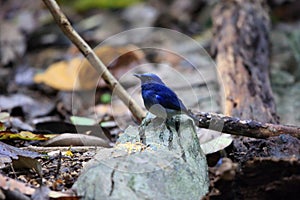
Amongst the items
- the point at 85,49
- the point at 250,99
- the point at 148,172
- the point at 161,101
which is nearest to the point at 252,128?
the point at 161,101

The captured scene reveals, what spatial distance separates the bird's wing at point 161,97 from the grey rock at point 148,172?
17 cm

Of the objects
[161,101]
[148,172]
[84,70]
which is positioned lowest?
[148,172]

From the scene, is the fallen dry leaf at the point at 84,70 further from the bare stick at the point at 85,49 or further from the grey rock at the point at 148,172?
the grey rock at the point at 148,172

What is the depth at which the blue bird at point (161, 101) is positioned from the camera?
2547 mm

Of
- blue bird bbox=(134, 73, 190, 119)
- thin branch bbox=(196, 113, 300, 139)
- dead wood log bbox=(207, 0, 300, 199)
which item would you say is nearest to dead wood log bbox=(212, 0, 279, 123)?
dead wood log bbox=(207, 0, 300, 199)

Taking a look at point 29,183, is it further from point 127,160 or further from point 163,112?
point 163,112

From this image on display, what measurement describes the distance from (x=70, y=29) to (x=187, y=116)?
1063 millimetres

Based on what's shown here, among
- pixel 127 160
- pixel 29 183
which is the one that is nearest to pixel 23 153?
pixel 29 183

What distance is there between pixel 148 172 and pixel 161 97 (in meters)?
0.59

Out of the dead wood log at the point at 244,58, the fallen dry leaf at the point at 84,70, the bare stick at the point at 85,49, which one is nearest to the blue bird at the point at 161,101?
the bare stick at the point at 85,49

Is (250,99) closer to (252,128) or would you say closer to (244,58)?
(244,58)

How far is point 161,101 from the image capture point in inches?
100

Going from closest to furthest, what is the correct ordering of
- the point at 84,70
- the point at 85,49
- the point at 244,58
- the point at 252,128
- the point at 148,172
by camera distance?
the point at 148,172 < the point at 252,128 < the point at 85,49 < the point at 244,58 < the point at 84,70

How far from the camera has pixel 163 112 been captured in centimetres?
259
